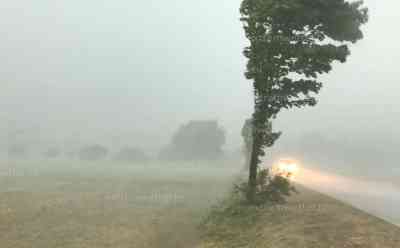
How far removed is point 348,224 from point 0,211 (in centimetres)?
2903

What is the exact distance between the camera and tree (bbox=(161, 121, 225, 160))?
15662 centimetres

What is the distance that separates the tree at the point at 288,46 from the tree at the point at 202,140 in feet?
419

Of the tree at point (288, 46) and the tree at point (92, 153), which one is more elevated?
the tree at point (288, 46)

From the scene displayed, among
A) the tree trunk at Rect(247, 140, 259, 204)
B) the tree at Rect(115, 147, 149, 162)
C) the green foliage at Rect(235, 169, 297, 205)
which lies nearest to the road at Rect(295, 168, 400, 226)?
the green foliage at Rect(235, 169, 297, 205)

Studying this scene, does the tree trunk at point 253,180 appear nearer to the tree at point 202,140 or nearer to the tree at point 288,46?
Answer: the tree at point 288,46

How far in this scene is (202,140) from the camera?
521ft

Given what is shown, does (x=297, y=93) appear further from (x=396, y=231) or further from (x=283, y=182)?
(x=396, y=231)

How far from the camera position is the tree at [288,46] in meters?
24.6

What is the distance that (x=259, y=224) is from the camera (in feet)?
75.1

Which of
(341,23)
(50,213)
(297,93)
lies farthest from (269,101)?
(50,213)

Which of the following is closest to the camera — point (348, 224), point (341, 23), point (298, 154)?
point (348, 224)

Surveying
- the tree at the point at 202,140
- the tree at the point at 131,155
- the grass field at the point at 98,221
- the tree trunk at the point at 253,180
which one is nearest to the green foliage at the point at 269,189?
the tree trunk at the point at 253,180

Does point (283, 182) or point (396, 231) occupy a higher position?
point (283, 182)

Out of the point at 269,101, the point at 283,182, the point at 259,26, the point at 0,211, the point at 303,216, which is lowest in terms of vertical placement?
the point at 0,211
